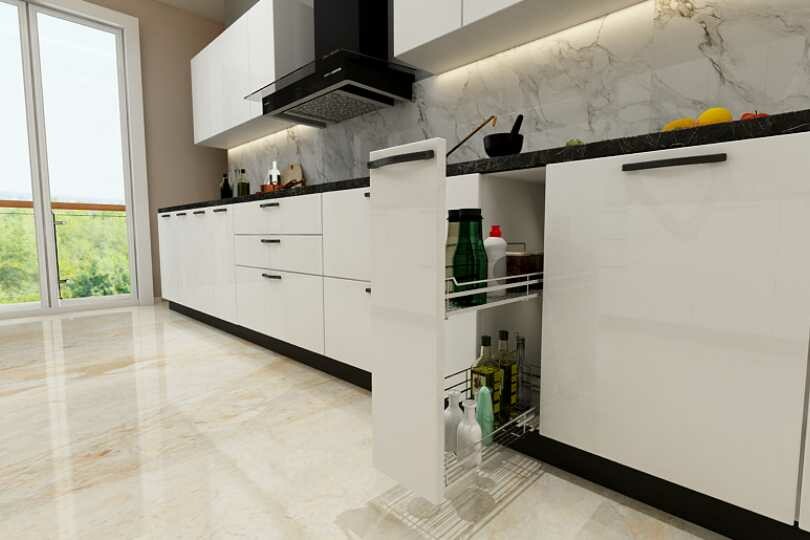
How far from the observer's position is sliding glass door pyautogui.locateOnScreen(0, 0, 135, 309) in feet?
11.6

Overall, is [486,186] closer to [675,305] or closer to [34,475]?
[675,305]

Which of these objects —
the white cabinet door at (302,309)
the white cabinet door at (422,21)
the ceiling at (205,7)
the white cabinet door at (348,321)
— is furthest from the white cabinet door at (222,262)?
the ceiling at (205,7)

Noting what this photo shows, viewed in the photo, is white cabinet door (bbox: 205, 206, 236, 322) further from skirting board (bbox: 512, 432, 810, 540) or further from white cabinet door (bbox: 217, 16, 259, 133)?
skirting board (bbox: 512, 432, 810, 540)

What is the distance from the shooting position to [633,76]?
5.15 ft

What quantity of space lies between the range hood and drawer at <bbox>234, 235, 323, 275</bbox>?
84 cm

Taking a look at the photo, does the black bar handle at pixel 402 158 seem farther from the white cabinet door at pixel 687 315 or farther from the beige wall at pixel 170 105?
the beige wall at pixel 170 105

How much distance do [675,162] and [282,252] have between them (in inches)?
70.9

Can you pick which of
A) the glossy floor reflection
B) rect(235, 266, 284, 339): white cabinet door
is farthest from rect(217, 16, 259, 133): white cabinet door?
the glossy floor reflection

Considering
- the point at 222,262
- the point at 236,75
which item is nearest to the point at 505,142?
the point at 222,262

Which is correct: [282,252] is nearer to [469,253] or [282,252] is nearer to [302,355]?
[302,355]

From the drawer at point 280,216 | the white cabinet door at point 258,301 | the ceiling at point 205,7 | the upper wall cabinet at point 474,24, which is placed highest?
the ceiling at point 205,7

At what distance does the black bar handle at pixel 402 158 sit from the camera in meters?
0.80

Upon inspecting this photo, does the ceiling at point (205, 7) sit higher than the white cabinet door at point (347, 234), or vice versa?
the ceiling at point (205, 7)

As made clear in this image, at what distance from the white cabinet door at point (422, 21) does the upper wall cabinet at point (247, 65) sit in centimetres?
127
